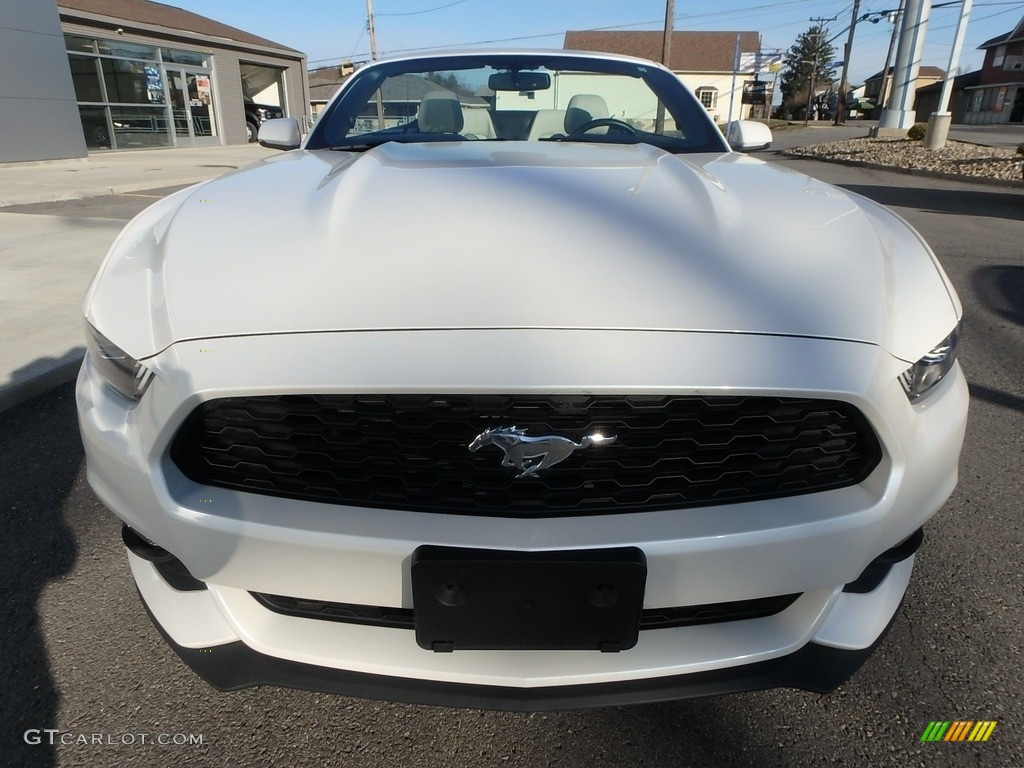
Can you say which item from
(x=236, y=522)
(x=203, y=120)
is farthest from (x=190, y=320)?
(x=203, y=120)

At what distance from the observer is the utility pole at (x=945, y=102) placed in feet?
50.0

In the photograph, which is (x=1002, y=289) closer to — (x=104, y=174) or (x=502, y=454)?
(x=502, y=454)

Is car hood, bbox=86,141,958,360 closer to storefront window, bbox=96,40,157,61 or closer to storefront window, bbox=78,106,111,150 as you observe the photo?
storefront window, bbox=78,106,111,150

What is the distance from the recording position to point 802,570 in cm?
116

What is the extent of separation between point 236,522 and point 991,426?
2.93m

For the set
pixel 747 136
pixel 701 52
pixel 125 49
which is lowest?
pixel 747 136

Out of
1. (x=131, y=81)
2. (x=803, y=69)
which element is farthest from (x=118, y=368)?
(x=803, y=69)

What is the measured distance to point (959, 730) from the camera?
1435 mm

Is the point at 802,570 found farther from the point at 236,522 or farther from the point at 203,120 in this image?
the point at 203,120

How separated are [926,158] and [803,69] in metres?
65.2

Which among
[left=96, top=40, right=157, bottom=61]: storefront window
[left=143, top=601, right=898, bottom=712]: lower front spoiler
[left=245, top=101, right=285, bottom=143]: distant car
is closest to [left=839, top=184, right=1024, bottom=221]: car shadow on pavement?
[left=143, top=601, right=898, bottom=712]: lower front spoiler

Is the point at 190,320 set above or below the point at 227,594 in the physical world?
above

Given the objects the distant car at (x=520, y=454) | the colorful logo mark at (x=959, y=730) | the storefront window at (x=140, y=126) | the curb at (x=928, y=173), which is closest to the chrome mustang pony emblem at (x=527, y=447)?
the distant car at (x=520, y=454)

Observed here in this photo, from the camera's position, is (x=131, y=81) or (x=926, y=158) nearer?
(x=926, y=158)
